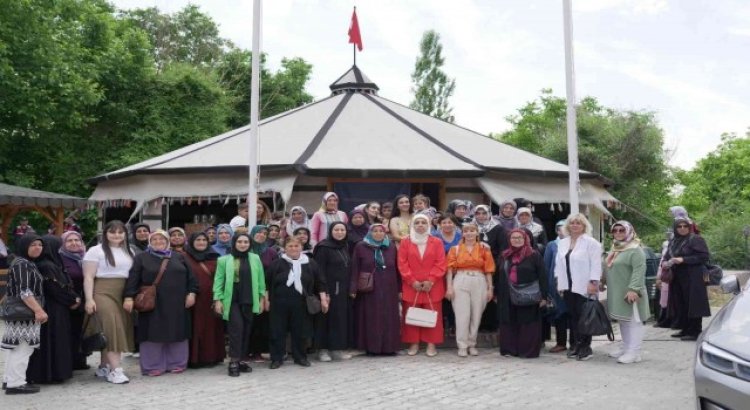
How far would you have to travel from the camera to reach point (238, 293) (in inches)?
255

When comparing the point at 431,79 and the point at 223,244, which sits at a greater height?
the point at 431,79

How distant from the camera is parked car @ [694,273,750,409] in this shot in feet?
11.2

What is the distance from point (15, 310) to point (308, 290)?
8.25 feet

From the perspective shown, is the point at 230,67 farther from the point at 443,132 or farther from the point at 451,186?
the point at 451,186

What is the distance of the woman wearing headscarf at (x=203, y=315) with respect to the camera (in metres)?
6.71

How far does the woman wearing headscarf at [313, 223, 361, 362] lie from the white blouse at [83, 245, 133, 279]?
183cm

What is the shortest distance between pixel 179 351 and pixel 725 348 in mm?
4705

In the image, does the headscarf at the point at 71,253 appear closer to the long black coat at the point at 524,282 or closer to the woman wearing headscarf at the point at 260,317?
the woman wearing headscarf at the point at 260,317

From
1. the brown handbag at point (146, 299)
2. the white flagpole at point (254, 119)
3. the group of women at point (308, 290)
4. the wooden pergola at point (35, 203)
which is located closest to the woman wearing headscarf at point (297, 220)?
the group of women at point (308, 290)

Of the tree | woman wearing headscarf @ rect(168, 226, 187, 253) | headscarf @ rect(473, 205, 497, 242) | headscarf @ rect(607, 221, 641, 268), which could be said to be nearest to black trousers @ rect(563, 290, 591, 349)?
headscarf @ rect(607, 221, 641, 268)

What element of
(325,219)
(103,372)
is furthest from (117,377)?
(325,219)

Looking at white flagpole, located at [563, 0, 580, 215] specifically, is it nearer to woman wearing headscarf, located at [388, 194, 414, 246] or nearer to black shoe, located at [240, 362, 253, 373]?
woman wearing headscarf, located at [388, 194, 414, 246]

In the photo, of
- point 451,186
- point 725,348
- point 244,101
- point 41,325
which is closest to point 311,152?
point 451,186

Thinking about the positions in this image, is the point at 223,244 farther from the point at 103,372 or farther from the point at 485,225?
the point at 485,225
